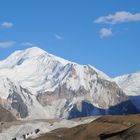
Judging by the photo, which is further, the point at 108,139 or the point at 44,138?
the point at 44,138

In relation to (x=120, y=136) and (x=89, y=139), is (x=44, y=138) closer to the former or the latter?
(x=89, y=139)

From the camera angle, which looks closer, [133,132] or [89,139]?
[133,132]

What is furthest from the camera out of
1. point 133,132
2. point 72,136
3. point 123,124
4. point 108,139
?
point 123,124

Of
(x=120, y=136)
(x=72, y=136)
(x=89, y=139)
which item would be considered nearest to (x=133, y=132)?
(x=120, y=136)

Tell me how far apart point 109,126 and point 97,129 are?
8.19 metres

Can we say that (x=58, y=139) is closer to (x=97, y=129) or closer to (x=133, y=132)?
(x=97, y=129)

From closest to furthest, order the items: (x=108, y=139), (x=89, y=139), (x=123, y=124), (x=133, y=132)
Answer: (x=133, y=132), (x=108, y=139), (x=89, y=139), (x=123, y=124)

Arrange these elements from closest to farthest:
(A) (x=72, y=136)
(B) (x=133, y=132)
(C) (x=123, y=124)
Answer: (B) (x=133, y=132) → (A) (x=72, y=136) → (C) (x=123, y=124)

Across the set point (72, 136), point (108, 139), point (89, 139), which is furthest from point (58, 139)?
point (108, 139)

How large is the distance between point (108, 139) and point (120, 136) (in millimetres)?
5270

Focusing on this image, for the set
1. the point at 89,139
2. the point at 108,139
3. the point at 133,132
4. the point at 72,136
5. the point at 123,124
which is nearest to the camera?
the point at 133,132

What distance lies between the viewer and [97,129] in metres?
190

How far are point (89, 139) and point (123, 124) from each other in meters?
27.8

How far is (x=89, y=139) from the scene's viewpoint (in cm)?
17512
